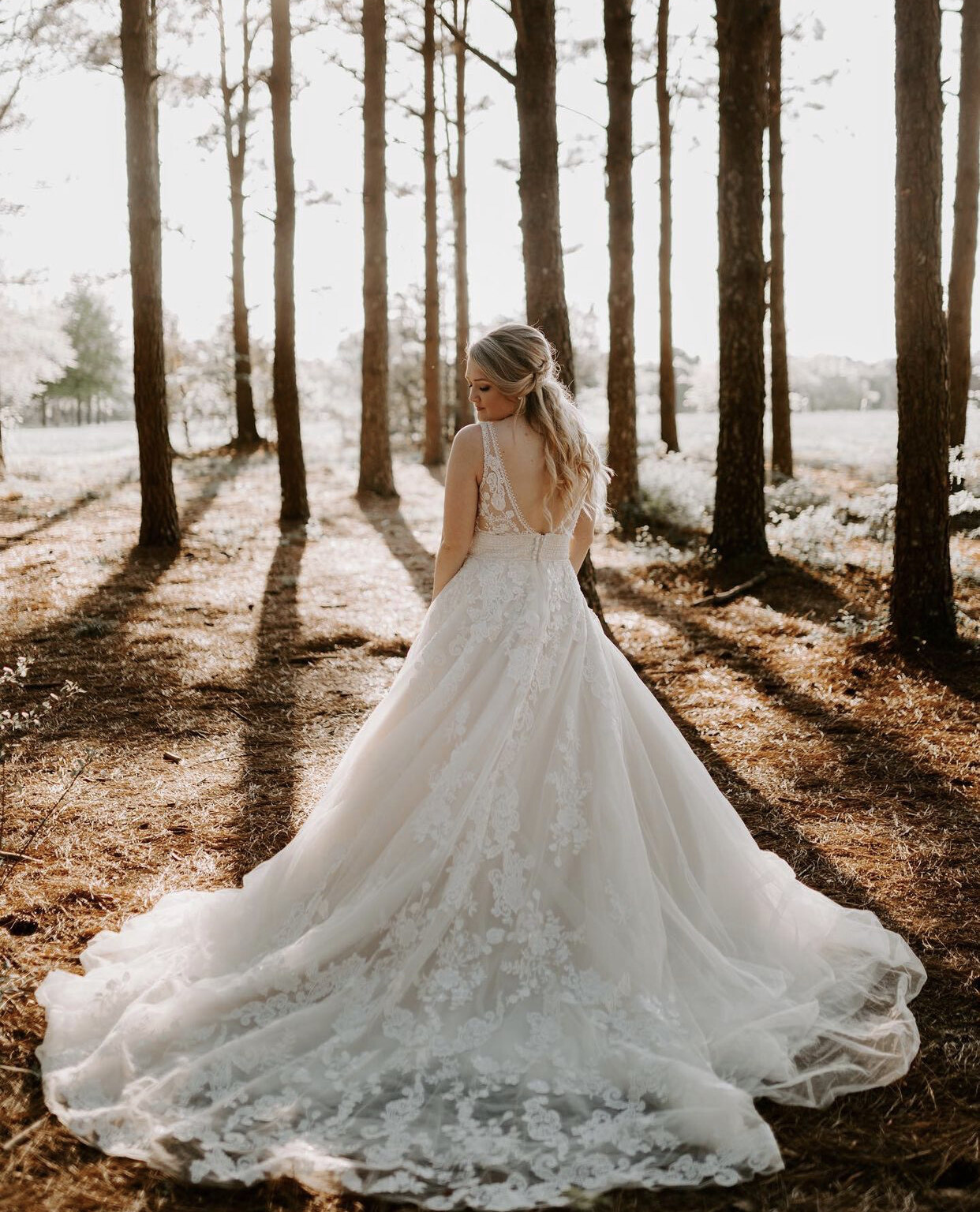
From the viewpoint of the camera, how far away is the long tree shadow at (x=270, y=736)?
4957mm

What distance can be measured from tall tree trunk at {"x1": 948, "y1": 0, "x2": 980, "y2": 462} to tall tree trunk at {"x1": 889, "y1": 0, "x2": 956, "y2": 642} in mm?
5817

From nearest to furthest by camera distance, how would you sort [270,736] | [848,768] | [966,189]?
[848,768] < [270,736] < [966,189]

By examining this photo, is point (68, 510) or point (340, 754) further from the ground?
point (68, 510)

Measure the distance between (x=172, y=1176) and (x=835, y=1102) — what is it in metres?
1.95

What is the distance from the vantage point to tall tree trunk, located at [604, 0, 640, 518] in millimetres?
13328

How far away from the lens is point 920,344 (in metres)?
7.20

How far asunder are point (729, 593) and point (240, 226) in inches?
689

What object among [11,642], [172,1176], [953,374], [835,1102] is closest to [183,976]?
[172,1176]

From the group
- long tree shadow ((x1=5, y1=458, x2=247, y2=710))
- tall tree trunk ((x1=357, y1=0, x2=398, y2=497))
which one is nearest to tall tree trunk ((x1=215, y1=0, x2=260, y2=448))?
tall tree trunk ((x1=357, y1=0, x2=398, y2=497))

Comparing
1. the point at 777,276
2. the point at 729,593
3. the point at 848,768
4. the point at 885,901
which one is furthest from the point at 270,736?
the point at 777,276

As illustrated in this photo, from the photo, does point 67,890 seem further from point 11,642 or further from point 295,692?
point 11,642

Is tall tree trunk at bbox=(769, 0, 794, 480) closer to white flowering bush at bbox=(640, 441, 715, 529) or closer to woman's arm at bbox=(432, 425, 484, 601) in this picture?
white flowering bush at bbox=(640, 441, 715, 529)

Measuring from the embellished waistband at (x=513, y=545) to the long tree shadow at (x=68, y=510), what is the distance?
32.5ft

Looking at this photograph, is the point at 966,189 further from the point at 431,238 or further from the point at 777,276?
the point at 431,238
